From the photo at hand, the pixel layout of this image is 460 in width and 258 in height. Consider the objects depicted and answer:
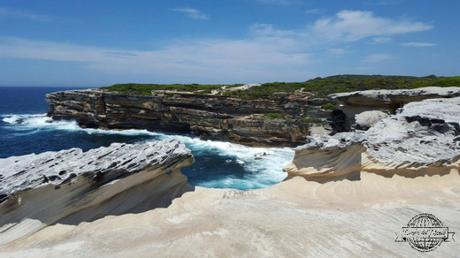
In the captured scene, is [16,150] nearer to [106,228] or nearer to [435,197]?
[106,228]

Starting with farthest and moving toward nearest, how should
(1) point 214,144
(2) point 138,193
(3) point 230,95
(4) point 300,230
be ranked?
(3) point 230,95 < (1) point 214,144 < (2) point 138,193 < (4) point 300,230

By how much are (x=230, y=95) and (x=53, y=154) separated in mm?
38994

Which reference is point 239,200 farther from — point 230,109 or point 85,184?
point 230,109

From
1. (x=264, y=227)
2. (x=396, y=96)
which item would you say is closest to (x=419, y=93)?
(x=396, y=96)

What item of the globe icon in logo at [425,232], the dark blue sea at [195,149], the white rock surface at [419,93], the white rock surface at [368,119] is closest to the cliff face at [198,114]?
the dark blue sea at [195,149]

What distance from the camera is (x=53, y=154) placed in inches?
400

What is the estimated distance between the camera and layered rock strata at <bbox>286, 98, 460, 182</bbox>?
A: 13203mm

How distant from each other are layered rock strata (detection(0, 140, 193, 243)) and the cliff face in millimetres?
32636

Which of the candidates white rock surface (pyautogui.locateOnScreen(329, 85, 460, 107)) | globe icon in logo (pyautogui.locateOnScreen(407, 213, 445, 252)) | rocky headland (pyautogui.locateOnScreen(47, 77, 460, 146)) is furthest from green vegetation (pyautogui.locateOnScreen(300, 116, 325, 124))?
globe icon in logo (pyautogui.locateOnScreen(407, 213, 445, 252))

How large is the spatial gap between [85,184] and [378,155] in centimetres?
1047

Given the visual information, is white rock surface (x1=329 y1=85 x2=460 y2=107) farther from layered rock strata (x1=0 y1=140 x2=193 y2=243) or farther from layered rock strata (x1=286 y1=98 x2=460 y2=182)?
layered rock strata (x1=0 y1=140 x2=193 y2=243)

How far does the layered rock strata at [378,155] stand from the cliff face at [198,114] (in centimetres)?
2750

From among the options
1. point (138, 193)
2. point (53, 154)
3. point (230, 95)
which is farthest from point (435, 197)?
point (230, 95)

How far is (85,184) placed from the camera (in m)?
9.53
